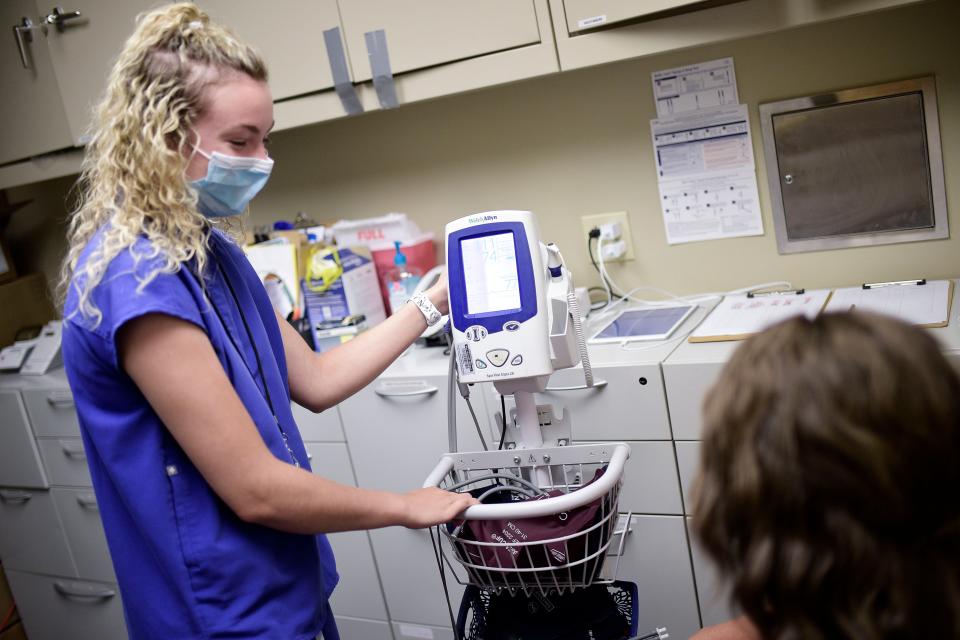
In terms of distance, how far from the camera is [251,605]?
1.13 metres

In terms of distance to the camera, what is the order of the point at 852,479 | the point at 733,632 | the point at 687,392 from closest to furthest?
the point at 852,479
the point at 733,632
the point at 687,392

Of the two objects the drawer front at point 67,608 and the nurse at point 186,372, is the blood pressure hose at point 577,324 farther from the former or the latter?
the drawer front at point 67,608

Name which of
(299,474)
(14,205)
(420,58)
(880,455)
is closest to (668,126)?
(420,58)

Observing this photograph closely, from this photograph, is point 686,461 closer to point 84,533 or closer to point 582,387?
point 582,387

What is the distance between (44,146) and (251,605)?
5.73 feet

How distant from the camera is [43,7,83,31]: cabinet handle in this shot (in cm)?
220

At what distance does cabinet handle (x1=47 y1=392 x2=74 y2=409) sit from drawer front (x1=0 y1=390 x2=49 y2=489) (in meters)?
0.14

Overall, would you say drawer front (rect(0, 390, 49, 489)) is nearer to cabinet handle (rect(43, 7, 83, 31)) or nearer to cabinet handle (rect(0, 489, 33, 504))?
cabinet handle (rect(0, 489, 33, 504))

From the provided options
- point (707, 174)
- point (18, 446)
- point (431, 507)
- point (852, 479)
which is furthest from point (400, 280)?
point (852, 479)

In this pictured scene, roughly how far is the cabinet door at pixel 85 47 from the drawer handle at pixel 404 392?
1018mm

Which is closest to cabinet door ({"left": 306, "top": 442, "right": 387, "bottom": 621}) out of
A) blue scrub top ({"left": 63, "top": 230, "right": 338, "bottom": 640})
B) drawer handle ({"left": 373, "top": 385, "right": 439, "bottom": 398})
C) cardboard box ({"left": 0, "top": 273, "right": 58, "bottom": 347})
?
drawer handle ({"left": 373, "top": 385, "right": 439, "bottom": 398})

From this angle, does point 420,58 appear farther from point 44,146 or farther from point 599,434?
point 44,146

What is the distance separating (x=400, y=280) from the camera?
224cm

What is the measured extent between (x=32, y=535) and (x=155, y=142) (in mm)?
2101
